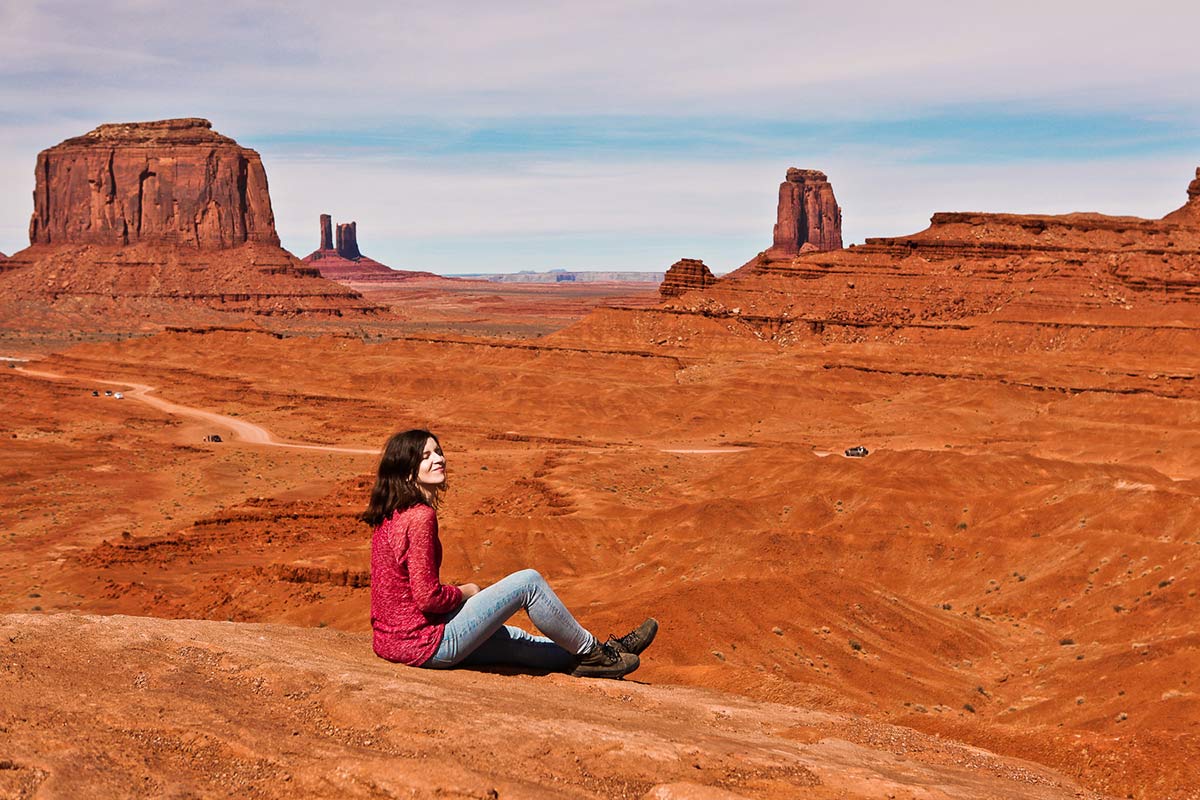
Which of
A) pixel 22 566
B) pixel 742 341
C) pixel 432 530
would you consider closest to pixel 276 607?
pixel 22 566

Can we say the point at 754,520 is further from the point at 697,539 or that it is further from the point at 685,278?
the point at 685,278

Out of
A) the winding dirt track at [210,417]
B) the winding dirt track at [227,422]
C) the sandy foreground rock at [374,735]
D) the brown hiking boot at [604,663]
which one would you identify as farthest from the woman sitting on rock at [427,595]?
the winding dirt track at [210,417]

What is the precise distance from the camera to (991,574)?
98.9ft

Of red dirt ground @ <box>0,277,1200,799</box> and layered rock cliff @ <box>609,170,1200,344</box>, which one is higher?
layered rock cliff @ <box>609,170,1200,344</box>

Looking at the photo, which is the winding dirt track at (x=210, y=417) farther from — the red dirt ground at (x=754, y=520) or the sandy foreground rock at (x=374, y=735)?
the sandy foreground rock at (x=374, y=735)

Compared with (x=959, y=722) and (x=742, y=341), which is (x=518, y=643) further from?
(x=742, y=341)

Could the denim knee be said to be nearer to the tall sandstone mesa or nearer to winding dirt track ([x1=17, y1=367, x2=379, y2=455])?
winding dirt track ([x1=17, y1=367, x2=379, y2=455])

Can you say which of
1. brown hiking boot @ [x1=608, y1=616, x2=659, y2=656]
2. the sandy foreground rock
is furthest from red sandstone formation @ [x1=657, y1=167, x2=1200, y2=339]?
the sandy foreground rock

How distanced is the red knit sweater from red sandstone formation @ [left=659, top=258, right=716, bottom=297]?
100966 mm

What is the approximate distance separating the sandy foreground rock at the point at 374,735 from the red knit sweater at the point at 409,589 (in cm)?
24

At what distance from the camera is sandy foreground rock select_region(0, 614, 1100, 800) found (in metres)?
6.37

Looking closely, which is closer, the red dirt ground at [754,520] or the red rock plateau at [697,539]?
the red rock plateau at [697,539]

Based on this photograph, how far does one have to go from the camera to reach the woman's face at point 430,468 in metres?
8.73

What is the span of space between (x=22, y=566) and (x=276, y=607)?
10867 millimetres
